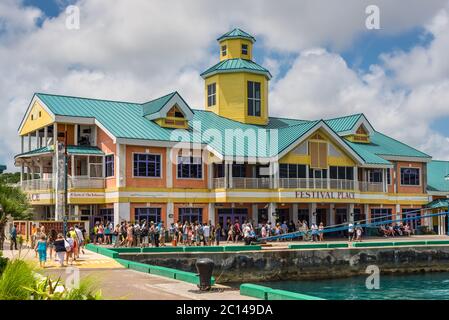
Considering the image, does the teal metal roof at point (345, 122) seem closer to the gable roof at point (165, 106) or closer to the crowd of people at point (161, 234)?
the crowd of people at point (161, 234)

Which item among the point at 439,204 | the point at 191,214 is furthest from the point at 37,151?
the point at 439,204

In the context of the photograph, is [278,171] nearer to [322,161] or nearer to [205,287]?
[322,161]

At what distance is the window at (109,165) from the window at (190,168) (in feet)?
15.3

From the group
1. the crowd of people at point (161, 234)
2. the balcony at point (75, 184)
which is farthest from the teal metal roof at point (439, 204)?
the balcony at point (75, 184)

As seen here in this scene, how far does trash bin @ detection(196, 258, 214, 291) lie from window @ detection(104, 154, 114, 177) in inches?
1037

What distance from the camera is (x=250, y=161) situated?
154 feet

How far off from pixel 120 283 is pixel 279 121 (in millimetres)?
39246

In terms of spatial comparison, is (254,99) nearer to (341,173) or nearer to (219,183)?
(341,173)

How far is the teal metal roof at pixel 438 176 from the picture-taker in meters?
63.7

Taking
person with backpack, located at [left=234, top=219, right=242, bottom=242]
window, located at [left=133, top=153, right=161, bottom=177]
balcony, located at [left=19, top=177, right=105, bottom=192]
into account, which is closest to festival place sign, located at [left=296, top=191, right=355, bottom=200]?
person with backpack, located at [left=234, top=219, right=242, bottom=242]

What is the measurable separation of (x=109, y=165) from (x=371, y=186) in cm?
2223

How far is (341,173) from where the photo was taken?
171ft

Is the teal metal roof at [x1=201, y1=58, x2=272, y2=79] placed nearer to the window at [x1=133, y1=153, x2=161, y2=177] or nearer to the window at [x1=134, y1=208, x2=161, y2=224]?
the window at [x1=133, y1=153, x2=161, y2=177]
